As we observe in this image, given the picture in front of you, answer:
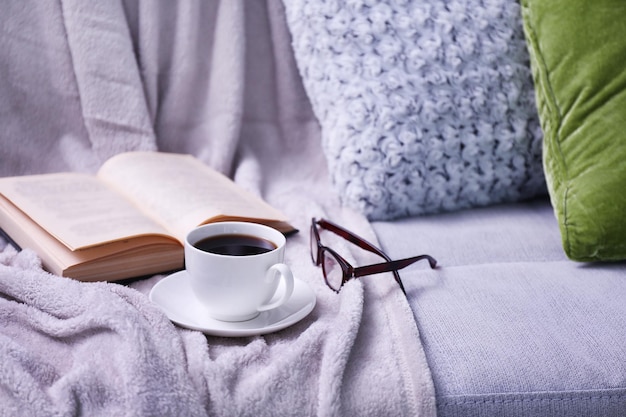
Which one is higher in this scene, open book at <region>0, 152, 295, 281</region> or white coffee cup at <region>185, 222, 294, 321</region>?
white coffee cup at <region>185, 222, 294, 321</region>

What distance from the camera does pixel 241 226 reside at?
0.80 m

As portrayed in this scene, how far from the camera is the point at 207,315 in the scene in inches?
30.3

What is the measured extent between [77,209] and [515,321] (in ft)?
2.02

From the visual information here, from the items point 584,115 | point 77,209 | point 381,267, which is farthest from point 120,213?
point 584,115

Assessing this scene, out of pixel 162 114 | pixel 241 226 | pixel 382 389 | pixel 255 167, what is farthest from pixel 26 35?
pixel 382 389

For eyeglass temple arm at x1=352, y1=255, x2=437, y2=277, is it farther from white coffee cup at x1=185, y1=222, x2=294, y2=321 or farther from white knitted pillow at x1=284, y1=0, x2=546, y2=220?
white knitted pillow at x1=284, y1=0, x2=546, y2=220

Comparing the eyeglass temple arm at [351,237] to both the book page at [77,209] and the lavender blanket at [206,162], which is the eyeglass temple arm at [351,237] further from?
the book page at [77,209]

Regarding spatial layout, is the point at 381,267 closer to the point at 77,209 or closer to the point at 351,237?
the point at 351,237

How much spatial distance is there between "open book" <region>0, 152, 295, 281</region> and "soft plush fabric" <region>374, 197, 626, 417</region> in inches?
10.6

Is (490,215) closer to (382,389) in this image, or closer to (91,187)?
(382,389)

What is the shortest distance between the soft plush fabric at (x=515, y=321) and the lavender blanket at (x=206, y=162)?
0.15 feet

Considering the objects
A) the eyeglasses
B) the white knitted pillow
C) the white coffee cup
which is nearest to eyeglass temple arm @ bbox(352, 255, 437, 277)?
the eyeglasses

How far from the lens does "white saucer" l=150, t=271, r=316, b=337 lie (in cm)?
74

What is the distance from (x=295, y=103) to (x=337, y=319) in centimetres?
73
